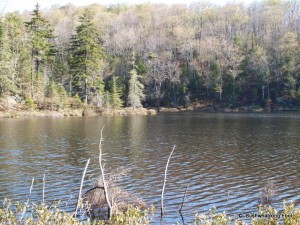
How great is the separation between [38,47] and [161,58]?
1518 inches

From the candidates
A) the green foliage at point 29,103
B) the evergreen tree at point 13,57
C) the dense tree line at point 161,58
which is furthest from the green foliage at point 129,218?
the green foliage at point 29,103

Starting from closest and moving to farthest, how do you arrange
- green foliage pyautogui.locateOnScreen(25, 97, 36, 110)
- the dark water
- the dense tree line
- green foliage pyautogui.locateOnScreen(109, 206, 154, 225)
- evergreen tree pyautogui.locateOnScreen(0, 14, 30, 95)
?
green foliage pyautogui.locateOnScreen(109, 206, 154, 225), the dark water, evergreen tree pyautogui.locateOnScreen(0, 14, 30, 95), green foliage pyautogui.locateOnScreen(25, 97, 36, 110), the dense tree line

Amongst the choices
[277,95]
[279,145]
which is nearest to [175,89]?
[277,95]

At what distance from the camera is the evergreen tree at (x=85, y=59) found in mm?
80188

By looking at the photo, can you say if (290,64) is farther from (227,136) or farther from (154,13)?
(154,13)

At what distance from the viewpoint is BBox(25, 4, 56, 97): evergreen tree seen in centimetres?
7694

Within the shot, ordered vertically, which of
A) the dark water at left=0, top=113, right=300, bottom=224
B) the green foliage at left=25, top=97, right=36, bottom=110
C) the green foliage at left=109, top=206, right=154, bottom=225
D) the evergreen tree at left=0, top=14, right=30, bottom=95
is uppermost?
the evergreen tree at left=0, top=14, right=30, bottom=95

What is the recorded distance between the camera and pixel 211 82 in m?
97.9

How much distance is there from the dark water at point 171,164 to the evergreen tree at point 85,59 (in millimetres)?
39764

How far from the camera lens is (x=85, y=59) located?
8012 cm

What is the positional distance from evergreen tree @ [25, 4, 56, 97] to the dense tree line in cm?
22

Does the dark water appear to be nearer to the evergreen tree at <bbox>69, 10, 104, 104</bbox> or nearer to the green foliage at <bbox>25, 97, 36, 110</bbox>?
the green foliage at <bbox>25, 97, 36, 110</bbox>

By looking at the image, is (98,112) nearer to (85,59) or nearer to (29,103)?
(85,59)

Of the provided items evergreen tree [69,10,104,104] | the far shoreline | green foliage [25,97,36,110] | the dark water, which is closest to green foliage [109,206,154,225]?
the dark water
